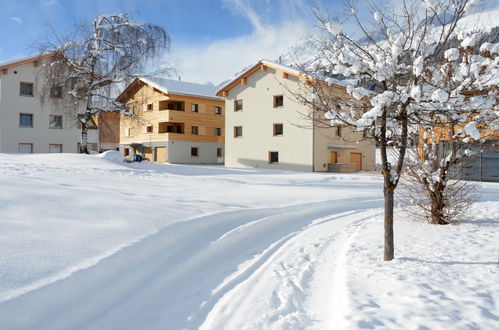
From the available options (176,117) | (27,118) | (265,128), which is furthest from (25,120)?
(265,128)

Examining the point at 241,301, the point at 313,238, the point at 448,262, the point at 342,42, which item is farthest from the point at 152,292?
the point at 342,42

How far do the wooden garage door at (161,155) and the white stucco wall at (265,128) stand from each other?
7.59 meters

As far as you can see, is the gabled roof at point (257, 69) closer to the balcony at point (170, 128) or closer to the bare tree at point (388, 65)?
the balcony at point (170, 128)

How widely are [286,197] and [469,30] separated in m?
6.86

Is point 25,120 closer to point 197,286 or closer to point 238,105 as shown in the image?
point 238,105

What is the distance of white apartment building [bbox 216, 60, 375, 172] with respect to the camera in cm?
2434

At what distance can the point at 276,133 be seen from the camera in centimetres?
2630

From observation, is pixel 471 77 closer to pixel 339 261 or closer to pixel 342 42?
pixel 342 42

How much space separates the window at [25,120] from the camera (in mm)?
27752

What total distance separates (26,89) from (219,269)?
99.0 ft

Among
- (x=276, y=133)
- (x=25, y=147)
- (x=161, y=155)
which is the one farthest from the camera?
(x=161, y=155)

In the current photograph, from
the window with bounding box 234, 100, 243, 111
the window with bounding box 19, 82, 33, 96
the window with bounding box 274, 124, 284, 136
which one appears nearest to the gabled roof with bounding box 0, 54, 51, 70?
the window with bounding box 19, 82, 33, 96

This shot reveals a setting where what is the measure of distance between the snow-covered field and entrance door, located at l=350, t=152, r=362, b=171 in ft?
65.4

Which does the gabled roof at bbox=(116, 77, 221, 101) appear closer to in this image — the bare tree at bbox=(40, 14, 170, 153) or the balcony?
the balcony
